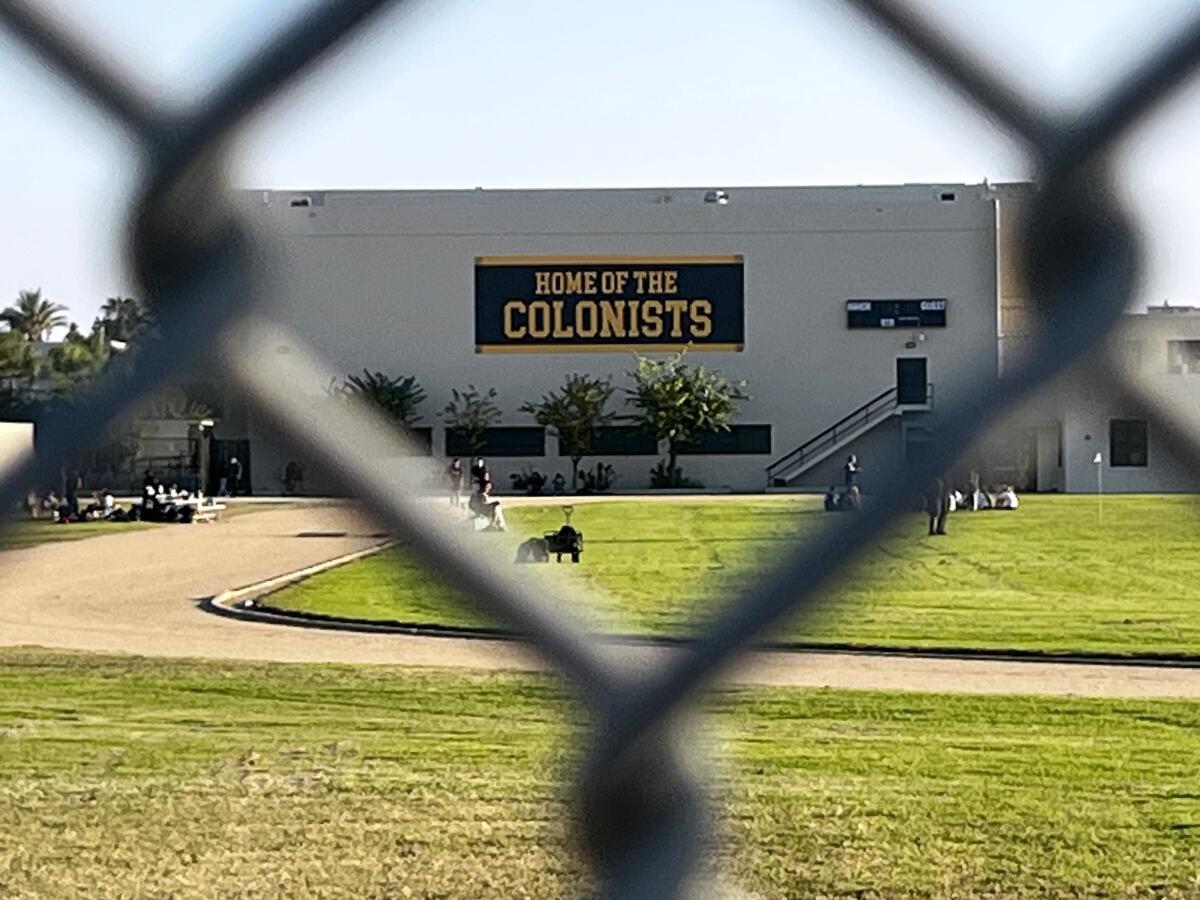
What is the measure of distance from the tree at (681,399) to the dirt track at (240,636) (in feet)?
9.00

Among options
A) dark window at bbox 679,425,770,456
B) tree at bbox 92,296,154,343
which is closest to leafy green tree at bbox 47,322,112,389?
tree at bbox 92,296,154,343

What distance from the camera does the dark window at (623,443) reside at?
58.6 ft

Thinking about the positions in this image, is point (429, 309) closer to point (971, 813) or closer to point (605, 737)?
point (971, 813)

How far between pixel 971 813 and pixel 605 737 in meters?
4.70

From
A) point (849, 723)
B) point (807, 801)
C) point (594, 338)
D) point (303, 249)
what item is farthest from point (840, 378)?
point (303, 249)

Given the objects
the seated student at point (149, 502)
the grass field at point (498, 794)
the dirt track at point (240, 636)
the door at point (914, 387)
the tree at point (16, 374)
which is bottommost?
the grass field at point (498, 794)

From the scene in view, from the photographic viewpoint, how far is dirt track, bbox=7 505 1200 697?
811 cm

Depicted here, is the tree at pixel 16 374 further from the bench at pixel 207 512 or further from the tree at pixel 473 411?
the bench at pixel 207 512

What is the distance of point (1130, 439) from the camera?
92 cm

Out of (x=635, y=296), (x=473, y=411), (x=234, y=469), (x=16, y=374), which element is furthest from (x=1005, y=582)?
(x=16, y=374)

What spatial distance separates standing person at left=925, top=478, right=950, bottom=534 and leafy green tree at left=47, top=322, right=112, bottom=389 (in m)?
0.35

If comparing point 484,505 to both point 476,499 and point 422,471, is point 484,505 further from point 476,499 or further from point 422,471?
point 422,471

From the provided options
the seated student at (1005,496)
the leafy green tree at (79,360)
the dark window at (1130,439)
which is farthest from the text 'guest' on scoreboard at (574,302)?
the leafy green tree at (79,360)

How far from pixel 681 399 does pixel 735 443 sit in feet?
37.3
